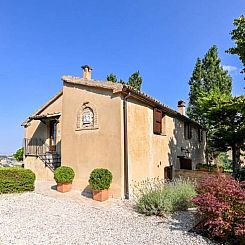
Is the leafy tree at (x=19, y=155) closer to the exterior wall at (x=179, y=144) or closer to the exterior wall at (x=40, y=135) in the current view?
the exterior wall at (x=40, y=135)

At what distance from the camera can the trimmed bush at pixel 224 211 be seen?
7324 millimetres

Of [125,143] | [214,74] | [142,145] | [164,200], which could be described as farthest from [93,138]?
[214,74]

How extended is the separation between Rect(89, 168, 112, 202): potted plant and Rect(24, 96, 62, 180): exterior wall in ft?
24.8

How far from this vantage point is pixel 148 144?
54.6ft

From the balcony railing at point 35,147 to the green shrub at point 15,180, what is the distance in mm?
5791

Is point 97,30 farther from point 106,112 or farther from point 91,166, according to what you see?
point 91,166

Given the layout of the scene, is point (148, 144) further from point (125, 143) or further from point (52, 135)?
point (52, 135)

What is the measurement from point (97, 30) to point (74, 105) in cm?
553

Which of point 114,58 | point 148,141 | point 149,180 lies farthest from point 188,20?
point 149,180

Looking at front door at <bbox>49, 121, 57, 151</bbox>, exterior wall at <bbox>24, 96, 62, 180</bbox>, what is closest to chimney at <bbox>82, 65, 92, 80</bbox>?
exterior wall at <bbox>24, 96, 62, 180</bbox>

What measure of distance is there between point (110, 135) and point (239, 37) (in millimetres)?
8742

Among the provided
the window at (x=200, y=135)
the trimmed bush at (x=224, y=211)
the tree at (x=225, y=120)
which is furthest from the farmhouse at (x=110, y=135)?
the window at (x=200, y=135)

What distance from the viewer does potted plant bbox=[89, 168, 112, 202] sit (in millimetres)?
12844

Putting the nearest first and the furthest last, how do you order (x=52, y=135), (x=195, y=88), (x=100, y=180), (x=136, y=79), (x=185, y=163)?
(x=100, y=180) < (x=52, y=135) < (x=185, y=163) < (x=136, y=79) < (x=195, y=88)
